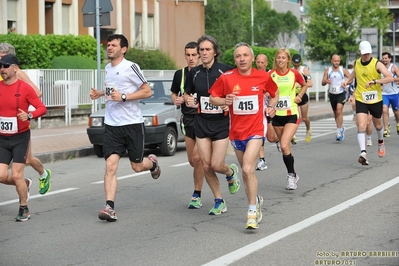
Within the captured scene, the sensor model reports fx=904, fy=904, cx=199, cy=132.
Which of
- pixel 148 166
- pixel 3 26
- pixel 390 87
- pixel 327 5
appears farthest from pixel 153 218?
A: pixel 327 5

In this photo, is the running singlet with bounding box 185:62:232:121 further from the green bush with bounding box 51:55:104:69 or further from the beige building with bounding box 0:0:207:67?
the beige building with bounding box 0:0:207:67

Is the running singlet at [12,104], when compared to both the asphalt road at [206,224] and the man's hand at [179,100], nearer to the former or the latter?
the asphalt road at [206,224]

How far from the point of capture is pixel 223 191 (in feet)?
39.4

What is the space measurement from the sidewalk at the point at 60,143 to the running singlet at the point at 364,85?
6101 millimetres

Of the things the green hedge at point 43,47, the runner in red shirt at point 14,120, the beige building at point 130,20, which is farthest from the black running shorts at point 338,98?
the beige building at point 130,20

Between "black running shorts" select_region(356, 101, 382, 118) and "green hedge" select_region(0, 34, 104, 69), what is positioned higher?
"green hedge" select_region(0, 34, 104, 69)

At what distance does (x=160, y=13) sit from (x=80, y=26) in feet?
28.6

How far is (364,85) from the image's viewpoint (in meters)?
14.9

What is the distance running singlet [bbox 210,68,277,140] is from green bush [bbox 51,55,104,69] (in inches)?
779

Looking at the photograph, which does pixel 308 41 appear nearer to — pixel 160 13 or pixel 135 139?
pixel 160 13

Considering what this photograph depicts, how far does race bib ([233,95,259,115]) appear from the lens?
9.22 meters

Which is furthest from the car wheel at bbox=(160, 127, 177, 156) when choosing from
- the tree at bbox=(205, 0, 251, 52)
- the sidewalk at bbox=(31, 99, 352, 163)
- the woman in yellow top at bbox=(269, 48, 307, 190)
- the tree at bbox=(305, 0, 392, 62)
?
the tree at bbox=(205, 0, 251, 52)

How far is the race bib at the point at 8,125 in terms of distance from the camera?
9758mm

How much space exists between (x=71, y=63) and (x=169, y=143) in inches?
473
